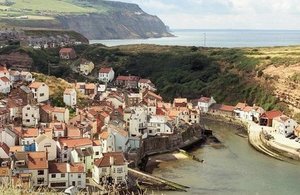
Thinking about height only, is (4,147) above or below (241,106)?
above

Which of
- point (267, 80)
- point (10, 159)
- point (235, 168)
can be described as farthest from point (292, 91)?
point (10, 159)

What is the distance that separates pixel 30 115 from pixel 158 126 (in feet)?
36.9

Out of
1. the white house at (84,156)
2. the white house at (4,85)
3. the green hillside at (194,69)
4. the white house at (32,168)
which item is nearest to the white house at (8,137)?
the white house at (32,168)

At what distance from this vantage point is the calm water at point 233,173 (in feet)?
104

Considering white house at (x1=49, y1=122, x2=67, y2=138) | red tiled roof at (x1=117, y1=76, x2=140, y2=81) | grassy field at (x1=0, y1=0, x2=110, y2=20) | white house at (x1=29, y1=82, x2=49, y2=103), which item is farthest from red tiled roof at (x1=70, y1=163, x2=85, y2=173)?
grassy field at (x1=0, y1=0, x2=110, y2=20)

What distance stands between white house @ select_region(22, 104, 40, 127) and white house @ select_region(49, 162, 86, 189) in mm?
11409

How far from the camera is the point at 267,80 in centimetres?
6712

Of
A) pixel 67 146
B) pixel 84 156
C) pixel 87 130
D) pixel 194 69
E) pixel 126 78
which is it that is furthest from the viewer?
pixel 194 69

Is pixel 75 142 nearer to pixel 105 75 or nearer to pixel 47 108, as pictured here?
pixel 47 108

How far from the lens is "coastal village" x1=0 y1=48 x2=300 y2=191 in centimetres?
2850

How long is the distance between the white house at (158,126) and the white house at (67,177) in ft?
49.2

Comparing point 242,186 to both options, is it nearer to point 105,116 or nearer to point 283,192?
point 283,192

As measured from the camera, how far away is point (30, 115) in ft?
129

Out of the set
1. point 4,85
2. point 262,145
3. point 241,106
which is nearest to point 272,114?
point 241,106
